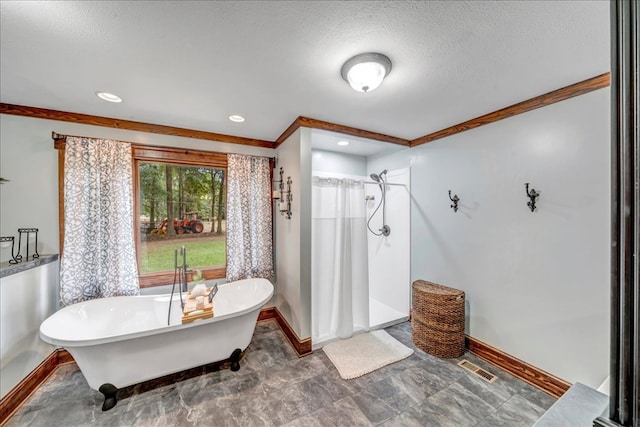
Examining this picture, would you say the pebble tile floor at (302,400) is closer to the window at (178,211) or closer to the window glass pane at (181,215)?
the window at (178,211)

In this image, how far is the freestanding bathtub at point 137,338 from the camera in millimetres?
1688

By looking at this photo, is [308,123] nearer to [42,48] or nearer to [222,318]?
[42,48]

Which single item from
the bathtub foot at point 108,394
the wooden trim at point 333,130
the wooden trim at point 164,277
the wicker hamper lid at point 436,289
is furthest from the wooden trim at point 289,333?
the wooden trim at point 333,130

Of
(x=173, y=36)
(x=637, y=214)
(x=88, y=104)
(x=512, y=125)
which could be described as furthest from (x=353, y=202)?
(x=88, y=104)

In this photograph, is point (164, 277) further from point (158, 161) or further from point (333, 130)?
point (333, 130)

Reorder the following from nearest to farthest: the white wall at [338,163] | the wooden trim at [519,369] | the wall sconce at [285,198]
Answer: the wooden trim at [519,369], the wall sconce at [285,198], the white wall at [338,163]

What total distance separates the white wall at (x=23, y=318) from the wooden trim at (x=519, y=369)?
3847 millimetres

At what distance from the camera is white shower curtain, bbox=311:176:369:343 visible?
2578 mm

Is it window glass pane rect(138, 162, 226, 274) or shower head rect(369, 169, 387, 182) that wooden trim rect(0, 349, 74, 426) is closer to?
window glass pane rect(138, 162, 226, 274)

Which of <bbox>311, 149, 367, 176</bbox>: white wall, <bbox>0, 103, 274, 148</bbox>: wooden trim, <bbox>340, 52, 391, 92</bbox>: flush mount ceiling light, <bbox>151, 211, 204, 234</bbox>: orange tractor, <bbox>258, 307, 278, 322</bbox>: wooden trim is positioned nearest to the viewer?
<bbox>340, 52, 391, 92</bbox>: flush mount ceiling light

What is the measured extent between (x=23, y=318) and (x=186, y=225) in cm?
142

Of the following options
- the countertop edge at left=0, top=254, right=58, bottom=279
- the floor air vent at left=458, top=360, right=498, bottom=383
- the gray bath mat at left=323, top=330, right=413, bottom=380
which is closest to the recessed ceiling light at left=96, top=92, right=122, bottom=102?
the countertop edge at left=0, top=254, right=58, bottom=279

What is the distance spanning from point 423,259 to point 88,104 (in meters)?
3.71

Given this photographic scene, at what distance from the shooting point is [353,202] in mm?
2736
